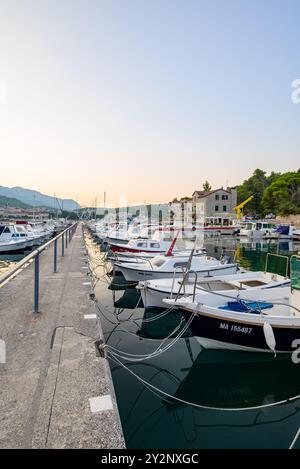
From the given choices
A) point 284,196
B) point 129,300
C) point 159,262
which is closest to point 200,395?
point 129,300

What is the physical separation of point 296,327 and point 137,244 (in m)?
15.1

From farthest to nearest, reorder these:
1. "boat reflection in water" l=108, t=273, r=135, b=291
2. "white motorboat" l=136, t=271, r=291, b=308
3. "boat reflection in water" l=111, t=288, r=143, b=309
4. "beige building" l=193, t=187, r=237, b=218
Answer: "beige building" l=193, t=187, r=237, b=218
"boat reflection in water" l=108, t=273, r=135, b=291
"boat reflection in water" l=111, t=288, r=143, b=309
"white motorboat" l=136, t=271, r=291, b=308

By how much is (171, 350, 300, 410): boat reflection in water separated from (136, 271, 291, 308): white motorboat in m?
2.05

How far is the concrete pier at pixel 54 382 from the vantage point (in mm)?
2871

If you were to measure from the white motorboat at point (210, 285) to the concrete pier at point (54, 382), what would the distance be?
11.4ft

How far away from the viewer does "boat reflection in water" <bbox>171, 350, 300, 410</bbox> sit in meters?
5.71

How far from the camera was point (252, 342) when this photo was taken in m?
6.87

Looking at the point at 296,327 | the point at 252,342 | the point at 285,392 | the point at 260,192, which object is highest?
the point at 260,192

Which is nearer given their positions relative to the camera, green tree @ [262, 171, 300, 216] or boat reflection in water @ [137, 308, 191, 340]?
boat reflection in water @ [137, 308, 191, 340]

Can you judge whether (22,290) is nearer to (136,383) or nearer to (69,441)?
(136,383)

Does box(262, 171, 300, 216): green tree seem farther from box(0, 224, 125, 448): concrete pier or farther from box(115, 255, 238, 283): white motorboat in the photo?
box(0, 224, 125, 448): concrete pier

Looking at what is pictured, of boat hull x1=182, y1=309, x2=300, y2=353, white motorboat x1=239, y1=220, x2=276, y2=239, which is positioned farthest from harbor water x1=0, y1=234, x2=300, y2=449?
white motorboat x1=239, y1=220, x2=276, y2=239
